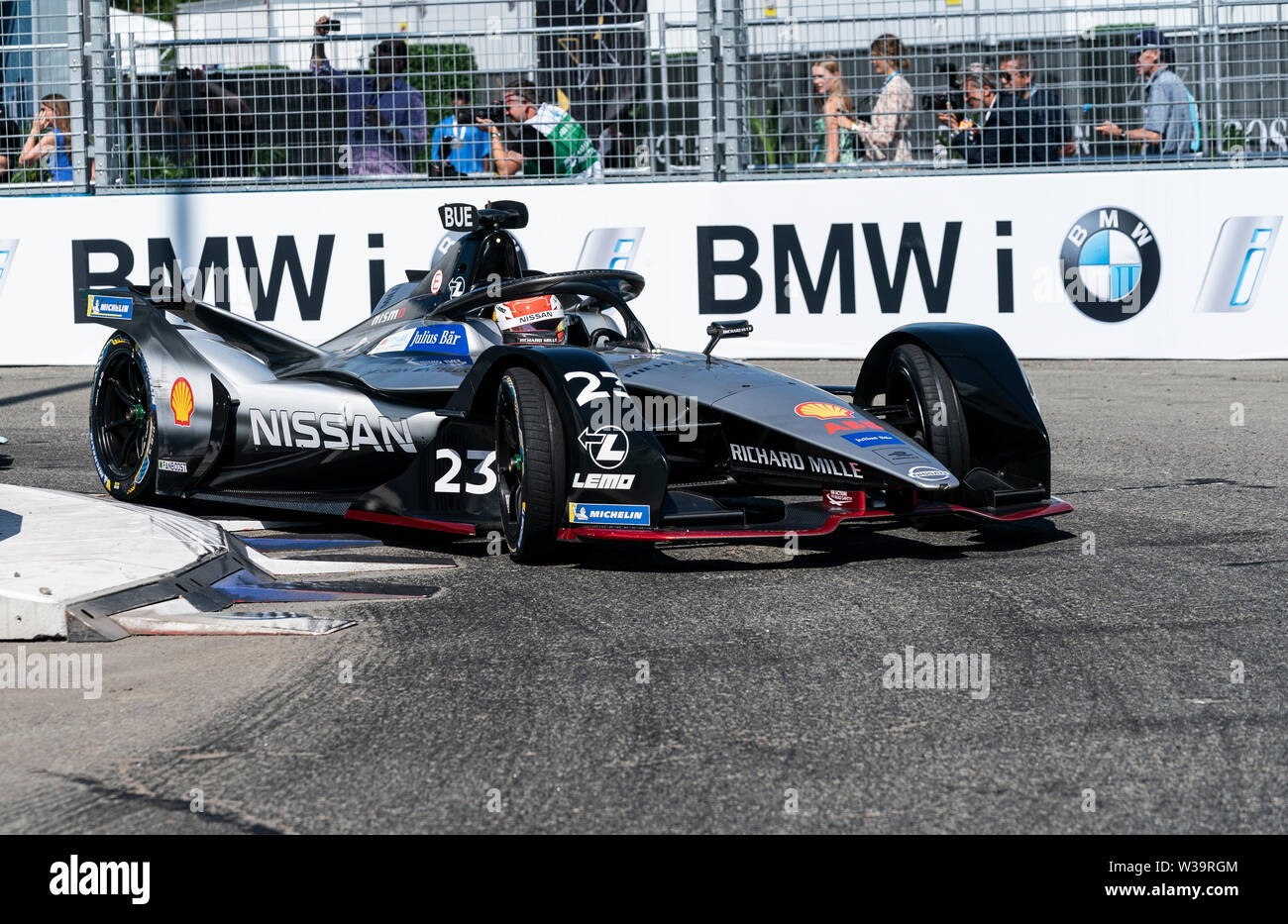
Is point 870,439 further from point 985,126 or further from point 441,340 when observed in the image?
point 985,126

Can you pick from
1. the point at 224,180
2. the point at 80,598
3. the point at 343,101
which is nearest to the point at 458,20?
the point at 343,101

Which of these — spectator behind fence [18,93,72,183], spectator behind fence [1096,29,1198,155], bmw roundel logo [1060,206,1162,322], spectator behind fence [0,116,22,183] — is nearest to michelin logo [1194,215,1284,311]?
bmw roundel logo [1060,206,1162,322]

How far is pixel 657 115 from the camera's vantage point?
1234 cm

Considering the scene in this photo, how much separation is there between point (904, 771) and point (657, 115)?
9.87 m

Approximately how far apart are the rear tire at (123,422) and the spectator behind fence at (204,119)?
230 inches

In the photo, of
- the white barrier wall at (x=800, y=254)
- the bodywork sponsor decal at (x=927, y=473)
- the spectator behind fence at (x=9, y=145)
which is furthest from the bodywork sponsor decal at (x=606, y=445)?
the spectator behind fence at (x=9, y=145)

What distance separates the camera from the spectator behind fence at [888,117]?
39.4ft

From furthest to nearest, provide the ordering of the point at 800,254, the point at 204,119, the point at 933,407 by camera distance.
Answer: the point at 204,119 < the point at 800,254 < the point at 933,407

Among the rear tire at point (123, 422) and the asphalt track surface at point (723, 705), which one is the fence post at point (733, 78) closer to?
the rear tire at point (123, 422)

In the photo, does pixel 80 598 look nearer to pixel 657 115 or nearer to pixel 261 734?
pixel 261 734

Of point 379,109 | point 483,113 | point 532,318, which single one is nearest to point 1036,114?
point 483,113

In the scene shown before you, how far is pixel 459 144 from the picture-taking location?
12445 millimetres

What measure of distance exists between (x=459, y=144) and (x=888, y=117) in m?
3.48

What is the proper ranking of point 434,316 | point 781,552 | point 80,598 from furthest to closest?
point 434,316, point 781,552, point 80,598
